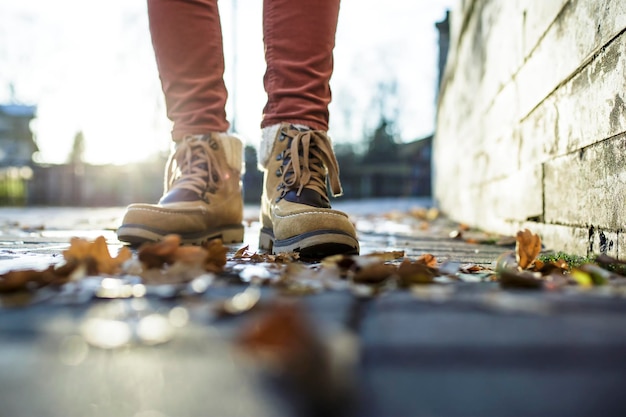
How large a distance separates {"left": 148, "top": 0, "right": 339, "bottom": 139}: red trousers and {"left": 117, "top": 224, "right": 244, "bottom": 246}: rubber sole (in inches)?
14.3

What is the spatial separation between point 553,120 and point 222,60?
1.16 meters

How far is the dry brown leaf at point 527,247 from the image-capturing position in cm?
106

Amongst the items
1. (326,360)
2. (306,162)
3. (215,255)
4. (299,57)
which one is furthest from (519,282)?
(299,57)

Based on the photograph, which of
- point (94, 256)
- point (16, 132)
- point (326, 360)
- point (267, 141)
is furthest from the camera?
point (16, 132)

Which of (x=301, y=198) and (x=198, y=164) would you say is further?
(x=198, y=164)

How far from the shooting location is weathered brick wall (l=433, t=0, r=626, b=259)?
3.95 feet

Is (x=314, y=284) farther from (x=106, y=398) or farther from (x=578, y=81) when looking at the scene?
(x=578, y=81)

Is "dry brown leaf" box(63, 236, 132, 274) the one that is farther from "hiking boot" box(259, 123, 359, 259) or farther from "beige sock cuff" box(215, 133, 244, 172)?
"beige sock cuff" box(215, 133, 244, 172)

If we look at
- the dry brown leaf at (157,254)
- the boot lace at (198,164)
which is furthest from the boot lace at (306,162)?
the dry brown leaf at (157,254)

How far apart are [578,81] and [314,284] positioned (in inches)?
44.0

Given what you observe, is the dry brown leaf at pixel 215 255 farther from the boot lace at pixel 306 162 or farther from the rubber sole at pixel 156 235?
the rubber sole at pixel 156 235

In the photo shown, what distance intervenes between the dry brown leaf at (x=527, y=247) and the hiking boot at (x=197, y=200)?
101 centimetres

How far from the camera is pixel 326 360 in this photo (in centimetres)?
44

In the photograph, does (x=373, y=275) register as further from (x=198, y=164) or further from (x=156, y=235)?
(x=198, y=164)
